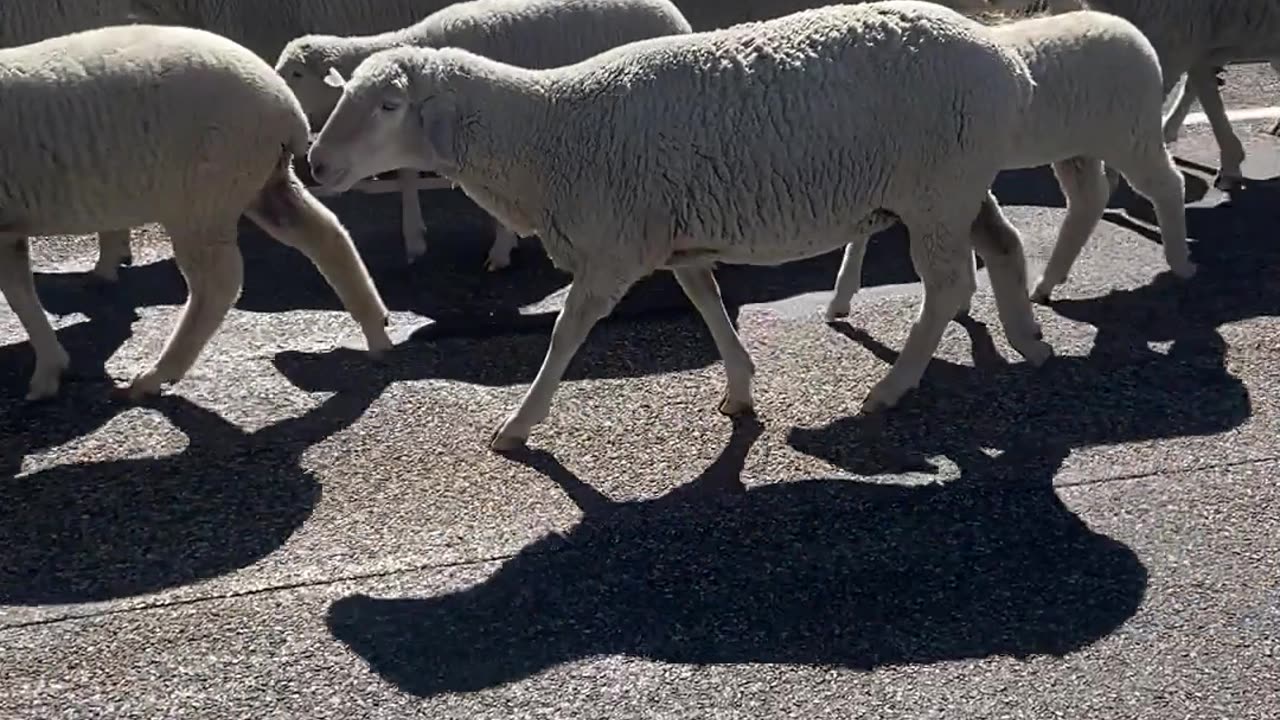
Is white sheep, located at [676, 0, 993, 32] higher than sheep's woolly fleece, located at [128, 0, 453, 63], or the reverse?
sheep's woolly fleece, located at [128, 0, 453, 63]

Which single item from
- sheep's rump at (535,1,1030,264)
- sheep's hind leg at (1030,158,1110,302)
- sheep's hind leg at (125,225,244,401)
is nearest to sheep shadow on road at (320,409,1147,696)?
sheep's rump at (535,1,1030,264)

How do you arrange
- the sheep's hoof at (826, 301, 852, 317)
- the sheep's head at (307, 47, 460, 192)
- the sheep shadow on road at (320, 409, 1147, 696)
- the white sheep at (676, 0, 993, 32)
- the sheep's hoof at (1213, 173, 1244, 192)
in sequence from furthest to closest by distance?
1. the sheep's hoof at (1213, 173, 1244, 192)
2. the white sheep at (676, 0, 993, 32)
3. the sheep's hoof at (826, 301, 852, 317)
4. the sheep's head at (307, 47, 460, 192)
5. the sheep shadow on road at (320, 409, 1147, 696)

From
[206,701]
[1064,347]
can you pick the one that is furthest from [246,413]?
[1064,347]

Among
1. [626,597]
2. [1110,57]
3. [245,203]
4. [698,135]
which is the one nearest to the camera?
[626,597]

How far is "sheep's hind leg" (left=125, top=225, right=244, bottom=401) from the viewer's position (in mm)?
5684

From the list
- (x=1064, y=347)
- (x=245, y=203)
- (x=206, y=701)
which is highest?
(x=245, y=203)

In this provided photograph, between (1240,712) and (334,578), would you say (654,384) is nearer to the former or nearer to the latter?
(334,578)

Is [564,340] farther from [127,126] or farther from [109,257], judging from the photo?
[109,257]

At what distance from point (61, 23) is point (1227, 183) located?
6.50m

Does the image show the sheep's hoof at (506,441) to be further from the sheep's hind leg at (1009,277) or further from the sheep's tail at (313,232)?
the sheep's hind leg at (1009,277)

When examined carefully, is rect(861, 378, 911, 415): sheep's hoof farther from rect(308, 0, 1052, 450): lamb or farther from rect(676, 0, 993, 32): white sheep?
Answer: rect(676, 0, 993, 32): white sheep

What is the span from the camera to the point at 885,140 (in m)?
5.09

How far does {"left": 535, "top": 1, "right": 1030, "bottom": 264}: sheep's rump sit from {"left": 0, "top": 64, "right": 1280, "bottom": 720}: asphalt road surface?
0.92m

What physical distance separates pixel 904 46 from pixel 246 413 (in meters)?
2.93
